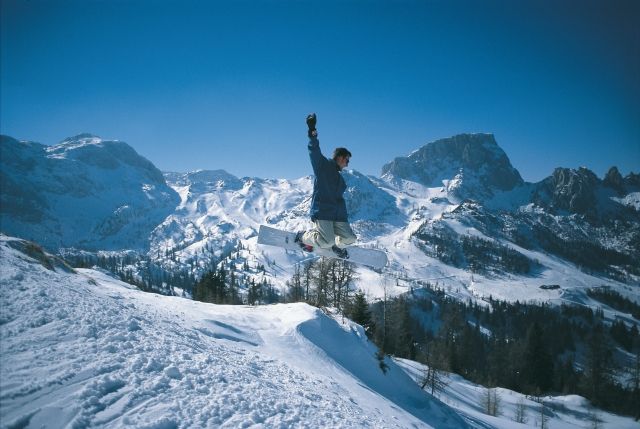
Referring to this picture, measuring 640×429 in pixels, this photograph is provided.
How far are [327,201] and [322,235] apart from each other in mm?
1005

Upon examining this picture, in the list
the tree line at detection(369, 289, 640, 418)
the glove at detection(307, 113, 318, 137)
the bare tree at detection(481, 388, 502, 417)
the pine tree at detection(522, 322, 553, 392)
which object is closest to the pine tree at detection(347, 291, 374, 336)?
the tree line at detection(369, 289, 640, 418)

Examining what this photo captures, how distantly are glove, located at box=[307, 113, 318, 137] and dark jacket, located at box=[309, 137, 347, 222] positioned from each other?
141 mm

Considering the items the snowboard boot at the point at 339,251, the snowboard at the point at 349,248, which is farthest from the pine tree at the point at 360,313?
the snowboard boot at the point at 339,251

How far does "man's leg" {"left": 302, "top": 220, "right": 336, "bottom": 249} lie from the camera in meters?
9.03

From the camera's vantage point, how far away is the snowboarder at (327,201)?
816 centimetres

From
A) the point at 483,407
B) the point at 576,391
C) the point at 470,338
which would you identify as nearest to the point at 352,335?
the point at 483,407

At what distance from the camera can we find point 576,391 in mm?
66500

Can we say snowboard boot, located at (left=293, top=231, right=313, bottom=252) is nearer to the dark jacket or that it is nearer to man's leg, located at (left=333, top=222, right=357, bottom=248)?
man's leg, located at (left=333, top=222, right=357, bottom=248)

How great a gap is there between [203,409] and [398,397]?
17.4 meters

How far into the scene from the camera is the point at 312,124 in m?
7.52

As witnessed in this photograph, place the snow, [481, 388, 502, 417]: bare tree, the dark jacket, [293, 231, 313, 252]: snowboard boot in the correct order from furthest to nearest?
the snow
[481, 388, 502, 417]: bare tree
[293, 231, 313, 252]: snowboard boot
the dark jacket

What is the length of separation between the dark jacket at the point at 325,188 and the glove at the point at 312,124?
14cm

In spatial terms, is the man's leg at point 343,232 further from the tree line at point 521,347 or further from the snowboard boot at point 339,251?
the tree line at point 521,347

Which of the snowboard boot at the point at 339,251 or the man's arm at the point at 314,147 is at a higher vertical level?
the man's arm at the point at 314,147
